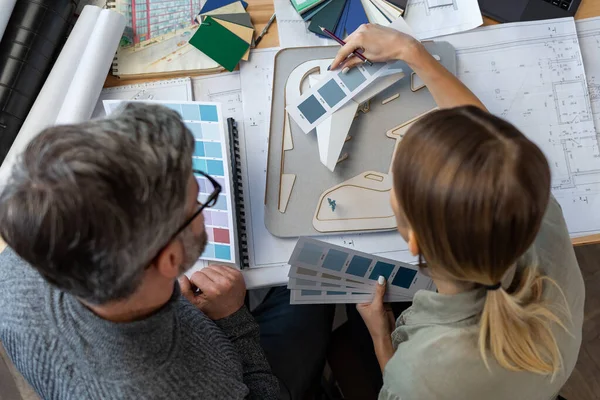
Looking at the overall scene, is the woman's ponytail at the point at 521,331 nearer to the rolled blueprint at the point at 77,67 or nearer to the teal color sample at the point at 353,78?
the teal color sample at the point at 353,78

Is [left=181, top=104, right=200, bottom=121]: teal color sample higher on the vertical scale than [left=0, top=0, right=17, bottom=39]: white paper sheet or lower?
lower

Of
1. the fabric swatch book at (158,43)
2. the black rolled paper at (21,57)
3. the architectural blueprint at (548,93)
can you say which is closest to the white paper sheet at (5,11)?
the black rolled paper at (21,57)

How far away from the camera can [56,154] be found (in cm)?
61

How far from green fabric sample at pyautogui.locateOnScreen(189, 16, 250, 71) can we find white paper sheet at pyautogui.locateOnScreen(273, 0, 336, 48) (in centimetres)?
10

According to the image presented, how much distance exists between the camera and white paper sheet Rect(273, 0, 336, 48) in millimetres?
1237

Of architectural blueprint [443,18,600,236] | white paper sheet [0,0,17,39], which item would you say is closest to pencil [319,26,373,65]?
architectural blueprint [443,18,600,236]

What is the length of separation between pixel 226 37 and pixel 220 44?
2 centimetres

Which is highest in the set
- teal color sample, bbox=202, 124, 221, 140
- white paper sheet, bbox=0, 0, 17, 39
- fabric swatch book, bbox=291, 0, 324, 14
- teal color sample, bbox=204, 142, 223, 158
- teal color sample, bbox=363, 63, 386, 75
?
white paper sheet, bbox=0, 0, 17, 39

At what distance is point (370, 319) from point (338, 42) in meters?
0.65

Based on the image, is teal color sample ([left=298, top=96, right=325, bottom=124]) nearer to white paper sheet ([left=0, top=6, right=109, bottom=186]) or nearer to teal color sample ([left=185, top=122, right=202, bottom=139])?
teal color sample ([left=185, top=122, right=202, bottom=139])

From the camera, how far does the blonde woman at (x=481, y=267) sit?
2.21 feet

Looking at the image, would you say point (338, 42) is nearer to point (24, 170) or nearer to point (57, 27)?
point (57, 27)

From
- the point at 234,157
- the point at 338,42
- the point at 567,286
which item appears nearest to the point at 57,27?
the point at 234,157

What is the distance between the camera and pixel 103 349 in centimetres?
77
